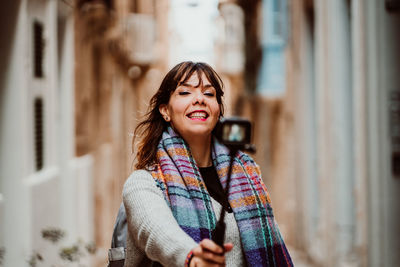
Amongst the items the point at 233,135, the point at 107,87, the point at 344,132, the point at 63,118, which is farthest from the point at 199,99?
the point at 107,87

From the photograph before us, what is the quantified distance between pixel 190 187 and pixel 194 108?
1.12 ft

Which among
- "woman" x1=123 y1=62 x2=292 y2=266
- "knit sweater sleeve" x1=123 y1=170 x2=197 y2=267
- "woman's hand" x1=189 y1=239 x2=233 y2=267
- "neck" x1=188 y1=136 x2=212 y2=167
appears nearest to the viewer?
"woman's hand" x1=189 y1=239 x2=233 y2=267

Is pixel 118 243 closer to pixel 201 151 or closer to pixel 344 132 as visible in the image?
pixel 201 151

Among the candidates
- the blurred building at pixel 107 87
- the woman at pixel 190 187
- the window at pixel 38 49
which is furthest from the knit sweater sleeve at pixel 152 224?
the blurred building at pixel 107 87

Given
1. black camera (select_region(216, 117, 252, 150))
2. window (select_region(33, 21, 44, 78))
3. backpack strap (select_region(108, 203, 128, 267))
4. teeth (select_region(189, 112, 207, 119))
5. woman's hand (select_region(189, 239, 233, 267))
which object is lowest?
backpack strap (select_region(108, 203, 128, 267))

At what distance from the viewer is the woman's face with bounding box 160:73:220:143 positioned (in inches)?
97.9

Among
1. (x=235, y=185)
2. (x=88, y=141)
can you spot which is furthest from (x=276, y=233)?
(x=88, y=141)

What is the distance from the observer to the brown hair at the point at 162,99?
2535 millimetres

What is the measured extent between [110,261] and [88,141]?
26.4 ft

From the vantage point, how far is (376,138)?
20.6ft

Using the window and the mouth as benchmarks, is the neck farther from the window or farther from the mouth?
the window

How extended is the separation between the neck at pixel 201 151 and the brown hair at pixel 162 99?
0.54 feet

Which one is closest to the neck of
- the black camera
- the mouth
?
the mouth

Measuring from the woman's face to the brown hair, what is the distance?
0.03 meters
